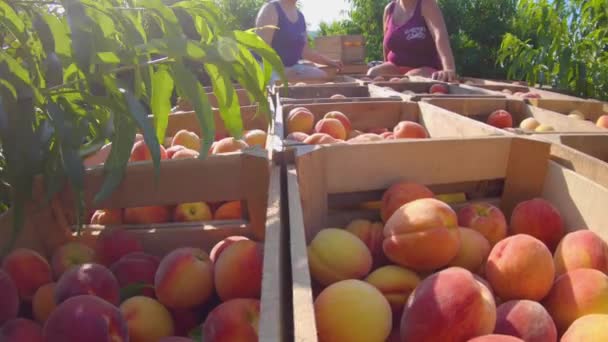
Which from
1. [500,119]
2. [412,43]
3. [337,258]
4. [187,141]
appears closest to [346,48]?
[412,43]

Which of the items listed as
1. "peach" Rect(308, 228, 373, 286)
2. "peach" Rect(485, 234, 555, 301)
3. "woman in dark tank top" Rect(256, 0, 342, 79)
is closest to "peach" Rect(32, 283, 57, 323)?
"peach" Rect(308, 228, 373, 286)

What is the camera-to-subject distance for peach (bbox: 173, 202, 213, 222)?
1271 mm

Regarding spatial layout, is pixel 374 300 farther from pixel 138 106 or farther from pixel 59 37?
pixel 59 37

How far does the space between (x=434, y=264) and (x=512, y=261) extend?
0.46 ft

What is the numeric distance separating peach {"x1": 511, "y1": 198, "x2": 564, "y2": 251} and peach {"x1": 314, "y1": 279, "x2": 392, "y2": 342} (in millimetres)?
497

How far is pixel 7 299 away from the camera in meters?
0.83

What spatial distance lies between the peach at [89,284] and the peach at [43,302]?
0.16 ft

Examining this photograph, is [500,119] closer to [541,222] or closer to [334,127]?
[334,127]

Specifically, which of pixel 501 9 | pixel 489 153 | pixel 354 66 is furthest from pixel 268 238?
pixel 501 9

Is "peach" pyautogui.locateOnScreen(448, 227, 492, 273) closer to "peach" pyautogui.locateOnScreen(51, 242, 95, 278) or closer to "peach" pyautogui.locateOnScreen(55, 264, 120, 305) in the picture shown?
"peach" pyautogui.locateOnScreen(55, 264, 120, 305)

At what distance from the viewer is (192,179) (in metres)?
1.11

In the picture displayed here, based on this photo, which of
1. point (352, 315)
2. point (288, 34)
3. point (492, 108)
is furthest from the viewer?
point (288, 34)

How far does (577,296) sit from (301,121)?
3.60ft

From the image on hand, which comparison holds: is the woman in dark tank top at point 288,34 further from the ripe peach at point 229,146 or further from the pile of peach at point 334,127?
the ripe peach at point 229,146
